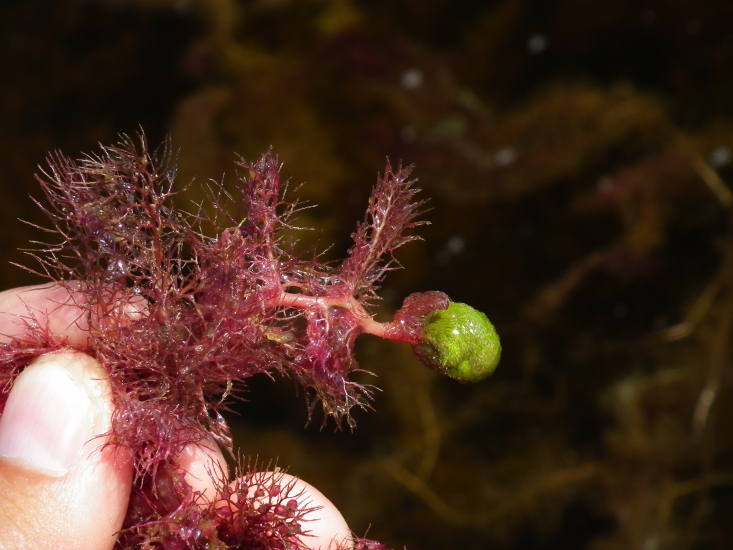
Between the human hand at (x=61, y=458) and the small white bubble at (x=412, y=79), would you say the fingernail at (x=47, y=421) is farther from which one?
the small white bubble at (x=412, y=79)

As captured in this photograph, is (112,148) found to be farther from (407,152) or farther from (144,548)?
(407,152)

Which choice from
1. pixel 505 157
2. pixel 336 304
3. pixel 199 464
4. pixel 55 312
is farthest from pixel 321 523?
pixel 505 157

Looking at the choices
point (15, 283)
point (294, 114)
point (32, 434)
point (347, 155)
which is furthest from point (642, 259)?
point (15, 283)

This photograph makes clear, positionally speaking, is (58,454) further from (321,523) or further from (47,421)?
(321,523)

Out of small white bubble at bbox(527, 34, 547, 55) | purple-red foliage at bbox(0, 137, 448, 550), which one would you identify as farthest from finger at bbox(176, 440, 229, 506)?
small white bubble at bbox(527, 34, 547, 55)

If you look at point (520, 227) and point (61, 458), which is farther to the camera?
point (520, 227)

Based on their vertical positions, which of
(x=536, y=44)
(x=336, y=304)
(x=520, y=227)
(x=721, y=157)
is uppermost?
(x=536, y=44)
